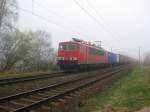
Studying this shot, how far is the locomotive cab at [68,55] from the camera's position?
2548cm

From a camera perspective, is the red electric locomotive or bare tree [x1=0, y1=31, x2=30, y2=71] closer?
the red electric locomotive

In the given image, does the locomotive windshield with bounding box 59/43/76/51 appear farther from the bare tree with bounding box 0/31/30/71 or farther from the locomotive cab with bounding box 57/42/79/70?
the bare tree with bounding box 0/31/30/71

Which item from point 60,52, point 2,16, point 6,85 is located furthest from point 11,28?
point 6,85

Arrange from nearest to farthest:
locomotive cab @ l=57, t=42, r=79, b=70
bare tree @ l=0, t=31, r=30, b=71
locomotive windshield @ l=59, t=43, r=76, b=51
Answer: locomotive cab @ l=57, t=42, r=79, b=70 < locomotive windshield @ l=59, t=43, r=76, b=51 < bare tree @ l=0, t=31, r=30, b=71

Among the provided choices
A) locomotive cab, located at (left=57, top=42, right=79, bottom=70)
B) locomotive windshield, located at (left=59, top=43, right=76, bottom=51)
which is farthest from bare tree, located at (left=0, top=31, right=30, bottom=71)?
locomotive cab, located at (left=57, top=42, right=79, bottom=70)

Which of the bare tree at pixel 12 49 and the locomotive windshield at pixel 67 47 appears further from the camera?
the bare tree at pixel 12 49

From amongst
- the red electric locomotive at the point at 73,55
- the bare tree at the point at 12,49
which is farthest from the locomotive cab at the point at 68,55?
the bare tree at the point at 12,49

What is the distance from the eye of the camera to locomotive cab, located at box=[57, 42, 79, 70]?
83.6 ft

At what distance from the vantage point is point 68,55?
2603 cm

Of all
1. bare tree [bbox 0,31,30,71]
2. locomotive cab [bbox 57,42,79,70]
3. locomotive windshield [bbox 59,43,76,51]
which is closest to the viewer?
locomotive cab [bbox 57,42,79,70]

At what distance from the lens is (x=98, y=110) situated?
8.70 meters

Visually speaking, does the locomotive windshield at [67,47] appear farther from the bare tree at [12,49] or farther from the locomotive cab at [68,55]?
the bare tree at [12,49]

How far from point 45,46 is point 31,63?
2274 cm

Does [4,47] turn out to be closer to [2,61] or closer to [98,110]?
[2,61]
